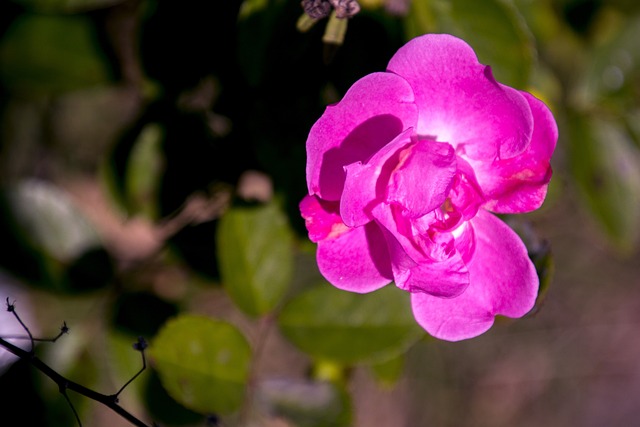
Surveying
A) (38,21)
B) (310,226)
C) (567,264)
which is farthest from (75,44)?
(567,264)

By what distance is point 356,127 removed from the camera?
0.71 m

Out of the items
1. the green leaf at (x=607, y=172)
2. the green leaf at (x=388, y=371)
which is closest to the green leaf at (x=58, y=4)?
the green leaf at (x=388, y=371)

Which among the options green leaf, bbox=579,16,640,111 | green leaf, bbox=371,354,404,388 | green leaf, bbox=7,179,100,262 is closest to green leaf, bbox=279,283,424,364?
green leaf, bbox=371,354,404,388

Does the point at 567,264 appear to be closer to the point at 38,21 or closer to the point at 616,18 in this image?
the point at 616,18

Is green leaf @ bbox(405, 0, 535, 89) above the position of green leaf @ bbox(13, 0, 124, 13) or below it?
below

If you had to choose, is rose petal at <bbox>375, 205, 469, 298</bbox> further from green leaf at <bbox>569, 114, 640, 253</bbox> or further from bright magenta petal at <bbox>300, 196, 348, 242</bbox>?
green leaf at <bbox>569, 114, 640, 253</bbox>

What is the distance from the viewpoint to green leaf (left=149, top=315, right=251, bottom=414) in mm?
966

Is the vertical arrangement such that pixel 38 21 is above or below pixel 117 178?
above

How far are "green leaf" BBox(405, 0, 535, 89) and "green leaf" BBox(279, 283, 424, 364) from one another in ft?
1.27

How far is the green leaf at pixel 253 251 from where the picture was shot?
1.04m

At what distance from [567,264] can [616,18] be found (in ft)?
4.49

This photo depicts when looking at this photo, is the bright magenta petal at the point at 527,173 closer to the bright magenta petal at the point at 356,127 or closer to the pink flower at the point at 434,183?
the pink flower at the point at 434,183

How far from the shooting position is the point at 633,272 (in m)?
2.78

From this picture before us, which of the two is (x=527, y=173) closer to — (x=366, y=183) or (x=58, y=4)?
(x=366, y=183)
